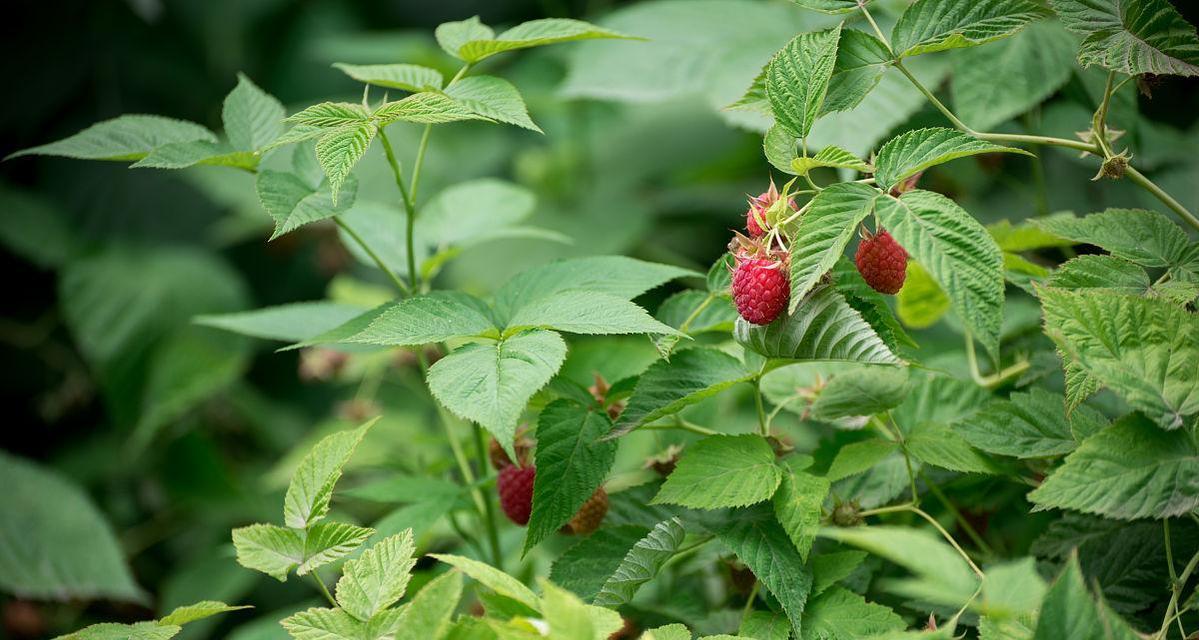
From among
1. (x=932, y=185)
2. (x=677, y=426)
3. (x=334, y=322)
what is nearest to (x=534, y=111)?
(x=932, y=185)

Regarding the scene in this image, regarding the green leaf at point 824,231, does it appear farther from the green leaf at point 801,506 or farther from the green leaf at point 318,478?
the green leaf at point 318,478

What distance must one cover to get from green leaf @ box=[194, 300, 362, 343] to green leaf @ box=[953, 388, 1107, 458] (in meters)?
0.53

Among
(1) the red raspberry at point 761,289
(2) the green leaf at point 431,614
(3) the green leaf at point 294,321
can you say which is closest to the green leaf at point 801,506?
(1) the red raspberry at point 761,289

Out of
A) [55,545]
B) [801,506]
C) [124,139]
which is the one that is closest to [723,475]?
[801,506]

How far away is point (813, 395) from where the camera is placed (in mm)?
701

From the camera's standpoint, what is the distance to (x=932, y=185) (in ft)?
4.38

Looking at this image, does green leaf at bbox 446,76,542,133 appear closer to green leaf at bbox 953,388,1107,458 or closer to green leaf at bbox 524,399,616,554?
green leaf at bbox 524,399,616,554

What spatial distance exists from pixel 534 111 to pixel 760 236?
141 centimetres

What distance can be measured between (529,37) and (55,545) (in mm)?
1134

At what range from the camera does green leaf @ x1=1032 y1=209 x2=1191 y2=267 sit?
609 mm

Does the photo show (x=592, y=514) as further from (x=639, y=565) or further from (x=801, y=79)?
(x=801, y=79)

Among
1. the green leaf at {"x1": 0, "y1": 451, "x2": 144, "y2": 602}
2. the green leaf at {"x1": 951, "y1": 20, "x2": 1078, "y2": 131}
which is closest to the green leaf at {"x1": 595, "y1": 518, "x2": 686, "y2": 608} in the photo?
the green leaf at {"x1": 951, "y1": 20, "x2": 1078, "y2": 131}

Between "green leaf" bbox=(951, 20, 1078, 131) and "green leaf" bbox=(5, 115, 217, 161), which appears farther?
"green leaf" bbox=(951, 20, 1078, 131)

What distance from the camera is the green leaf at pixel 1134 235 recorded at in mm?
609
